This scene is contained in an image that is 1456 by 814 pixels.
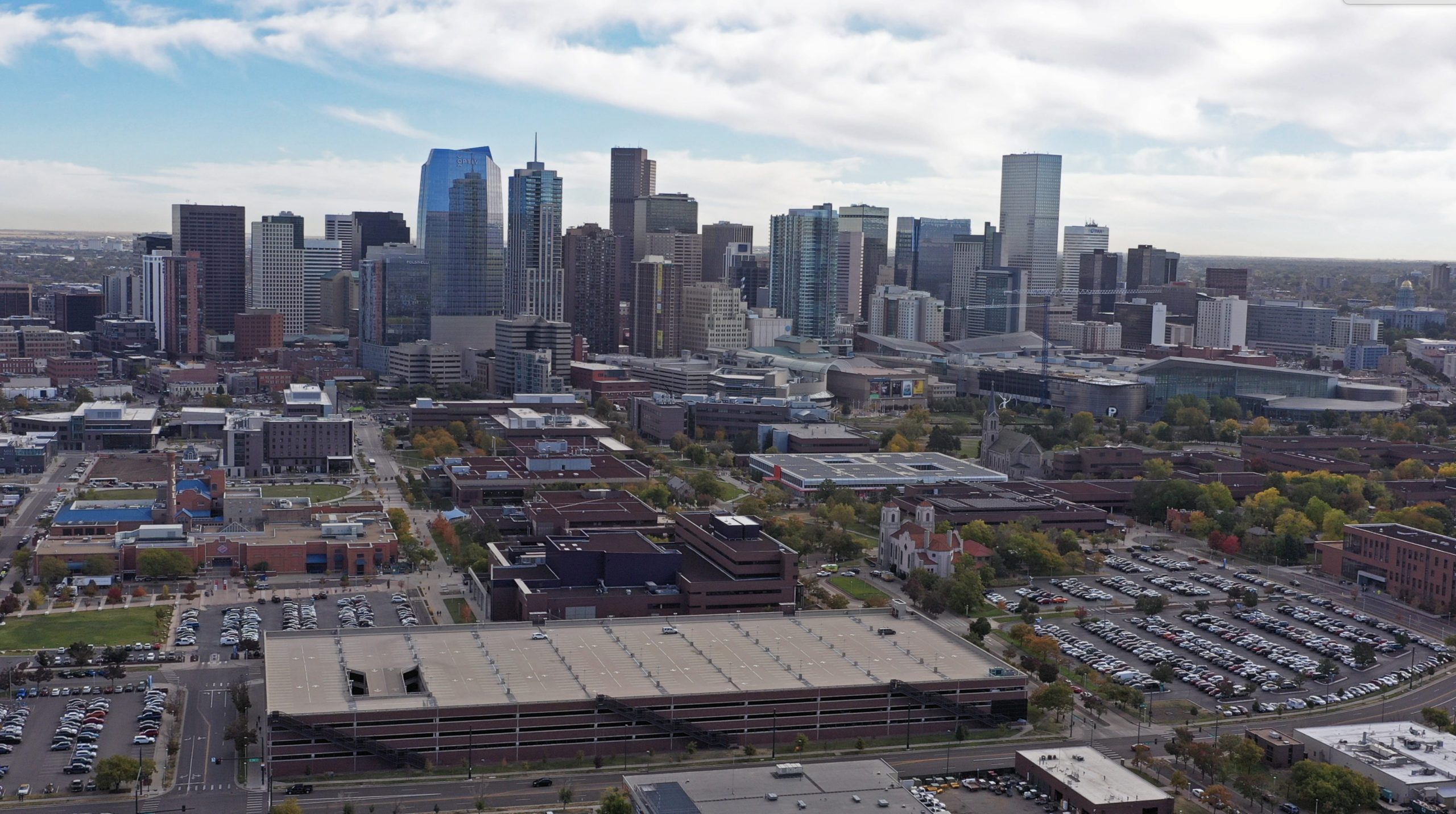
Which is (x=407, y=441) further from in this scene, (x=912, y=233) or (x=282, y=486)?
(x=912, y=233)

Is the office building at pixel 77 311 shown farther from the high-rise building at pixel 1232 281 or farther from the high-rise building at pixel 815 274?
the high-rise building at pixel 1232 281

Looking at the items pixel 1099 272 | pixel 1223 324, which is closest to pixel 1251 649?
pixel 1223 324

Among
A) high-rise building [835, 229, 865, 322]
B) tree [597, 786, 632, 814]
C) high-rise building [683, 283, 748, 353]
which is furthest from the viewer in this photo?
high-rise building [835, 229, 865, 322]

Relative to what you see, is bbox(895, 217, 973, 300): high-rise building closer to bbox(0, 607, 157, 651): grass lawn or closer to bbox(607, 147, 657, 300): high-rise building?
bbox(607, 147, 657, 300): high-rise building

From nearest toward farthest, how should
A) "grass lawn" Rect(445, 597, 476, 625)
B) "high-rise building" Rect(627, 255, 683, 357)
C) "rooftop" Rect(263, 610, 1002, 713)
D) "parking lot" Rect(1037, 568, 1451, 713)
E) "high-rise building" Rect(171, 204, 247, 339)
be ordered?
"rooftop" Rect(263, 610, 1002, 713)
"parking lot" Rect(1037, 568, 1451, 713)
"grass lawn" Rect(445, 597, 476, 625)
"high-rise building" Rect(627, 255, 683, 357)
"high-rise building" Rect(171, 204, 247, 339)

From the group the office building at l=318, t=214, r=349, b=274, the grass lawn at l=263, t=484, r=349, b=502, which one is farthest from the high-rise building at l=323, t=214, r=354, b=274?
the grass lawn at l=263, t=484, r=349, b=502


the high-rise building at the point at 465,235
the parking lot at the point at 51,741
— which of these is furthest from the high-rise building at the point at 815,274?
the parking lot at the point at 51,741
